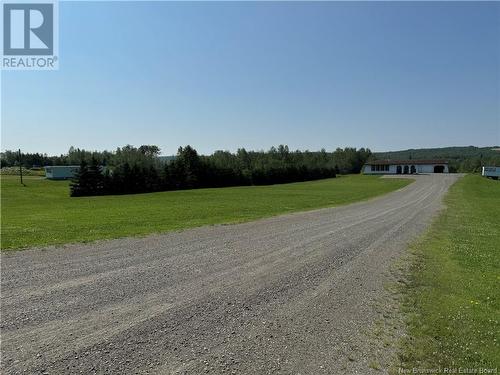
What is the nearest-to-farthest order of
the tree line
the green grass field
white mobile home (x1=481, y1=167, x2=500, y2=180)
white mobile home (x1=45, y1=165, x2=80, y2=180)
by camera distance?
1. the green grass field
2. the tree line
3. white mobile home (x1=481, y1=167, x2=500, y2=180)
4. white mobile home (x1=45, y1=165, x2=80, y2=180)

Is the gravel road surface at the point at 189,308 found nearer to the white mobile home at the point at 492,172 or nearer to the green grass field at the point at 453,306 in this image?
the green grass field at the point at 453,306

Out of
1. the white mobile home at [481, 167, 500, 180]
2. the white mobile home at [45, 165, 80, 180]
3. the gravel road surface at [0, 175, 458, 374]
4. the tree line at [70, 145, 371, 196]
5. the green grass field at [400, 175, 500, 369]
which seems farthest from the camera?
the white mobile home at [45, 165, 80, 180]

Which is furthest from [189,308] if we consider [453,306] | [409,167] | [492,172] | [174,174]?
[409,167]

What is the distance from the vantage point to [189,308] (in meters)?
6.58

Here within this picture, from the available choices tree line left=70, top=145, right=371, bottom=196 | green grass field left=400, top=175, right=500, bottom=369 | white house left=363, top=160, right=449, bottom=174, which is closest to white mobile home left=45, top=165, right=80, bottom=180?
tree line left=70, top=145, right=371, bottom=196

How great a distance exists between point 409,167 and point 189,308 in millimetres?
127321

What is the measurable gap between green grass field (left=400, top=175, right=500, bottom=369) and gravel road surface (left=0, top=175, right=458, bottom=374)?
0.77m

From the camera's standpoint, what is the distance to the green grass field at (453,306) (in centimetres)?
519

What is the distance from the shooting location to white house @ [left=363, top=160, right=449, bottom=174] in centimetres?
11969

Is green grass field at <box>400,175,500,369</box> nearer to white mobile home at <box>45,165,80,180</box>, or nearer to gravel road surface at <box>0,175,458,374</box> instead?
gravel road surface at <box>0,175,458,374</box>

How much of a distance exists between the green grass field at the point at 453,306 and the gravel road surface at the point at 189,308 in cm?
77

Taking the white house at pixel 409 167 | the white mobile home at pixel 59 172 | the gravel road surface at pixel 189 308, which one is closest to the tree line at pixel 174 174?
the white house at pixel 409 167

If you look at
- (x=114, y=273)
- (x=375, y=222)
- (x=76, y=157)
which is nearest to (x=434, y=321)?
(x=114, y=273)

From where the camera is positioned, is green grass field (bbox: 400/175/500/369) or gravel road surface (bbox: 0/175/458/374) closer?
gravel road surface (bbox: 0/175/458/374)
